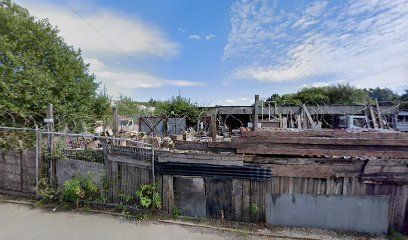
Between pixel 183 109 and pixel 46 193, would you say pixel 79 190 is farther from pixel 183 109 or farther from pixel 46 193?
pixel 183 109

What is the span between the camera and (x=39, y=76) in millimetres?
8984

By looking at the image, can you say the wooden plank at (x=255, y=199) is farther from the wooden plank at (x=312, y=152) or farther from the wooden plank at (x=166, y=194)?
the wooden plank at (x=166, y=194)

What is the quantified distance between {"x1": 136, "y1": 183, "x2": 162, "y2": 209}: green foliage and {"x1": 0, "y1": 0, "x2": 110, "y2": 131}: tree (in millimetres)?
6213

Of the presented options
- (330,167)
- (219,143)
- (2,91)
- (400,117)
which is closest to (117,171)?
(219,143)

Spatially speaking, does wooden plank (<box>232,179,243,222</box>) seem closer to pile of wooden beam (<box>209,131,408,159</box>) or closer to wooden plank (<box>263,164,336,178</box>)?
pile of wooden beam (<box>209,131,408,159</box>)

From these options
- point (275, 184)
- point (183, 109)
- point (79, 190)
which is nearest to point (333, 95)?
point (183, 109)

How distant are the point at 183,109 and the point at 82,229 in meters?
20.7

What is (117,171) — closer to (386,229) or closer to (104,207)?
(104,207)

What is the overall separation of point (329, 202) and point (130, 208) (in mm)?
4698

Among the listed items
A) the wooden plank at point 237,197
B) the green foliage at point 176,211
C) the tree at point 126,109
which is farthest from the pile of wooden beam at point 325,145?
the tree at point 126,109

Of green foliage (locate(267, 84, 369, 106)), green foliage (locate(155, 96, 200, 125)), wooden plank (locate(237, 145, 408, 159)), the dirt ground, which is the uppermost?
green foliage (locate(267, 84, 369, 106))

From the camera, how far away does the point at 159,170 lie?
17.0 feet

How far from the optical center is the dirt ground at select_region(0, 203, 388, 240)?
176 inches

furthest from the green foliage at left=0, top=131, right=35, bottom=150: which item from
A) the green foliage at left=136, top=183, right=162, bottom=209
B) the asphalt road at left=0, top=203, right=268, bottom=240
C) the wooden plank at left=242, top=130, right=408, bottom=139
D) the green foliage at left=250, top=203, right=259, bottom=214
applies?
the green foliage at left=250, top=203, right=259, bottom=214
